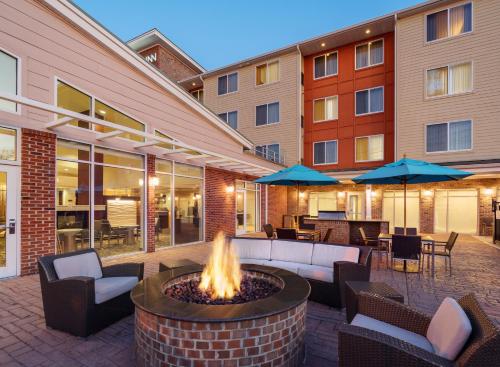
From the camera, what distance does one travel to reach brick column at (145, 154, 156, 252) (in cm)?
880

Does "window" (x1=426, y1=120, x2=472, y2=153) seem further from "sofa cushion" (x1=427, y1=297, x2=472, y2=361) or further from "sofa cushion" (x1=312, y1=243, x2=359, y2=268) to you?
"sofa cushion" (x1=427, y1=297, x2=472, y2=361)

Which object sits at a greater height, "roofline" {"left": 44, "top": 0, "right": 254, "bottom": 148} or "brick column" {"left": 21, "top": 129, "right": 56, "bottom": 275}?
"roofline" {"left": 44, "top": 0, "right": 254, "bottom": 148}

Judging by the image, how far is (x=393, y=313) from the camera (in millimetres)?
2852

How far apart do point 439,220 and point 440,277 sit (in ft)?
33.2

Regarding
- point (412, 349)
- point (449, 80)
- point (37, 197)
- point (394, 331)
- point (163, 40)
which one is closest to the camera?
point (412, 349)

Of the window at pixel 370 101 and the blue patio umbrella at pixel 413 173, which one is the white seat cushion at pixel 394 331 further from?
the window at pixel 370 101

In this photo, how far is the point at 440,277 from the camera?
20.4 feet

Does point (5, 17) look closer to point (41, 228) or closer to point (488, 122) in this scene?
point (41, 228)

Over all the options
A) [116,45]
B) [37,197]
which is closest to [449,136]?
[116,45]

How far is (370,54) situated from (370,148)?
521cm

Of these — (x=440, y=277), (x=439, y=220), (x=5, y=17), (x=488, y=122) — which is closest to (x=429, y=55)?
(x=488, y=122)

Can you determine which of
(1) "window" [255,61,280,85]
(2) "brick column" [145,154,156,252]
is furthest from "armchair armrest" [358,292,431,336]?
(1) "window" [255,61,280,85]

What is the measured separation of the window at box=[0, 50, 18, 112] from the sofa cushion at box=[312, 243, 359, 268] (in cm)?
683

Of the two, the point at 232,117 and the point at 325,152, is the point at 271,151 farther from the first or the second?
the point at 232,117
